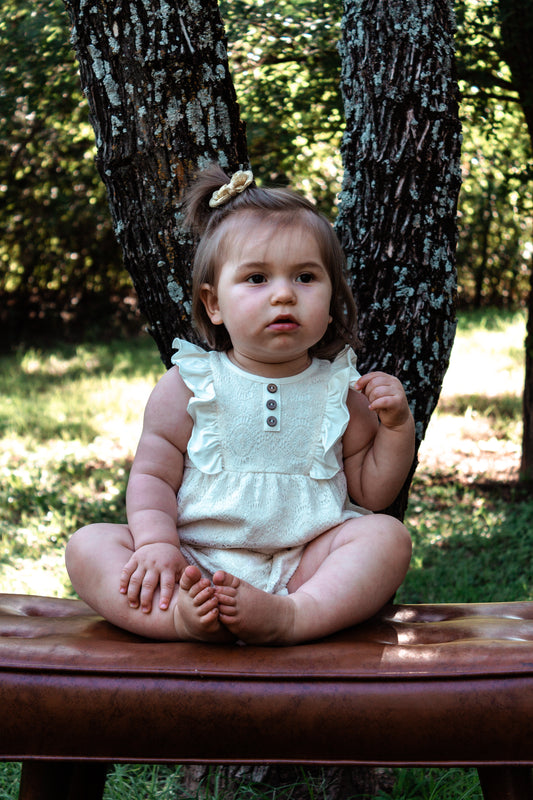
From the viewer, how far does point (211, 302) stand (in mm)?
1895

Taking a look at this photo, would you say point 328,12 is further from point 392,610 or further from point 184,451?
point 392,610

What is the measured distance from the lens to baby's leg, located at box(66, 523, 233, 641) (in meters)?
1.45

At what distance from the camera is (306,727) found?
1.38 m

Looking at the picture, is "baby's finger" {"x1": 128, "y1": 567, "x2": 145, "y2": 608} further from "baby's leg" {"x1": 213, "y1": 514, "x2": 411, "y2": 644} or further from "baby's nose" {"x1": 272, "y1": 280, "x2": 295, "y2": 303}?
"baby's nose" {"x1": 272, "y1": 280, "x2": 295, "y2": 303}

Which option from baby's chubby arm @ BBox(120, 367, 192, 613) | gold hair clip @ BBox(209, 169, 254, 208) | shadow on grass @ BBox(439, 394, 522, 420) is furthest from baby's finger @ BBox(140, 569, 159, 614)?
shadow on grass @ BBox(439, 394, 522, 420)

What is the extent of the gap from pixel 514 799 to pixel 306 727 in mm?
444

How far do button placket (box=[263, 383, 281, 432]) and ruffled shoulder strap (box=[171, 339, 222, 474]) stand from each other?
0.11 metres

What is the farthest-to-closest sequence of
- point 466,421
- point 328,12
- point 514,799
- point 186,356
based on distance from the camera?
1. point 466,421
2. point 328,12
3. point 186,356
4. point 514,799

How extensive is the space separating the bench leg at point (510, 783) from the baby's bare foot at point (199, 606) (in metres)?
0.55

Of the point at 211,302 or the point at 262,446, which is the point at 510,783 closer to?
the point at 262,446

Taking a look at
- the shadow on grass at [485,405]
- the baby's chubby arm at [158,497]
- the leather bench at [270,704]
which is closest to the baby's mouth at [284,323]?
the baby's chubby arm at [158,497]

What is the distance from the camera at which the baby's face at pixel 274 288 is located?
1722 millimetres

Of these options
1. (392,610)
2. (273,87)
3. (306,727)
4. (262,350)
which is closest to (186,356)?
(262,350)

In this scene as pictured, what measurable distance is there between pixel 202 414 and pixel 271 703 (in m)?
0.67
